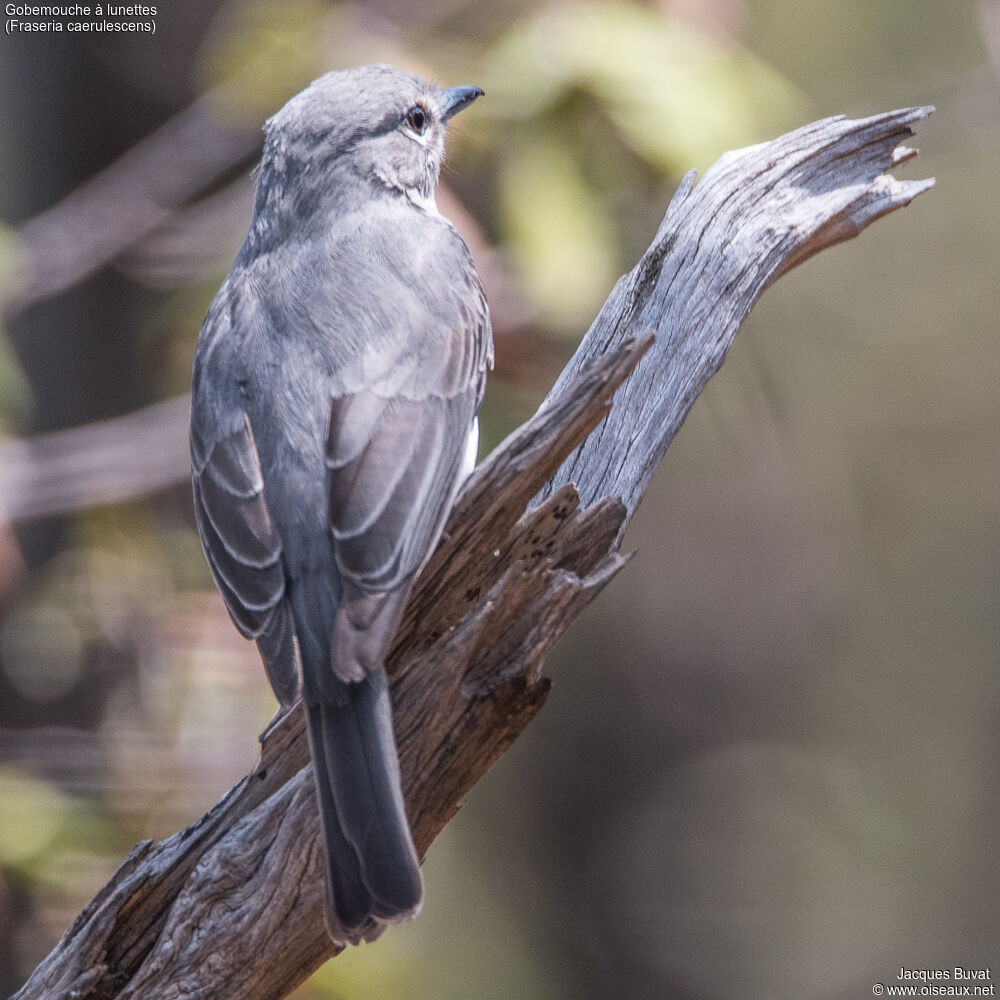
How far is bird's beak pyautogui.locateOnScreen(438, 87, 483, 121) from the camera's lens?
3805 millimetres

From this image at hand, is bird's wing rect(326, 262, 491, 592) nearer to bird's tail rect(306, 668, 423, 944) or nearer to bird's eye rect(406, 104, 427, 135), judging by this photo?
bird's tail rect(306, 668, 423, 944)

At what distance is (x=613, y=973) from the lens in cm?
812

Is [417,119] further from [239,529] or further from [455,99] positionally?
[239,529]

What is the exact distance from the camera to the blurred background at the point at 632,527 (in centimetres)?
412

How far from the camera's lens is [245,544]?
272 cm

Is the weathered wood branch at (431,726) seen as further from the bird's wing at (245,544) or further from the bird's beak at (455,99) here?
the bird's beak at (455,99)

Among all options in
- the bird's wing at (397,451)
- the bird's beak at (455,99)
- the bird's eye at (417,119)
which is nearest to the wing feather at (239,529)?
the bird's wing at (397,451)

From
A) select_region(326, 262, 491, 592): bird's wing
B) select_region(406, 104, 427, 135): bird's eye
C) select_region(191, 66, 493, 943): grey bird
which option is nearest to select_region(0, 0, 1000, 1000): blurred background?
select_region(406, 104, 427, 135): bird's eye

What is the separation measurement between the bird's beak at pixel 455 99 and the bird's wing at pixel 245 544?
4.82 feet

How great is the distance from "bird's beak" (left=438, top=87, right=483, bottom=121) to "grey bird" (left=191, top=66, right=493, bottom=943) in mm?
252

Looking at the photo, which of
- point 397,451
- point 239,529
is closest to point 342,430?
point 397,451

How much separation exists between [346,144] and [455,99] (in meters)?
0.54

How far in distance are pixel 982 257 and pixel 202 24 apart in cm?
676

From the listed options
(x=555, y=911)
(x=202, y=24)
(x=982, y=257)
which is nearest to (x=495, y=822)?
(x=555, y=911)
